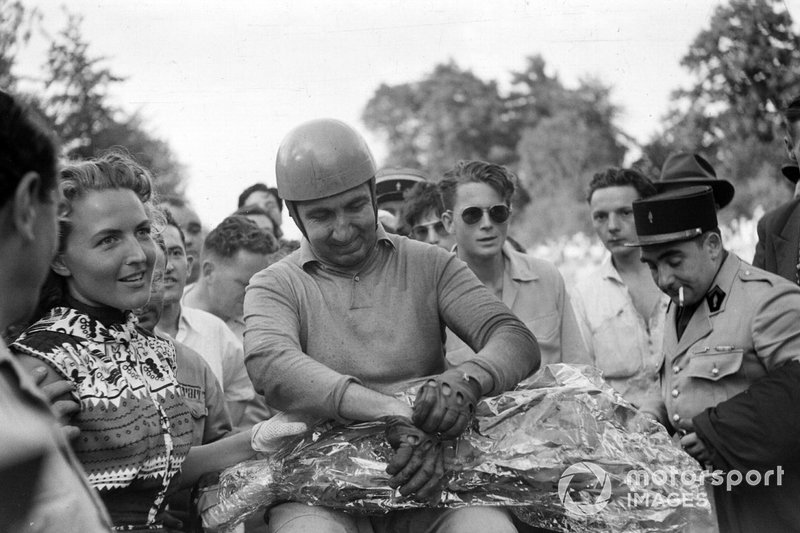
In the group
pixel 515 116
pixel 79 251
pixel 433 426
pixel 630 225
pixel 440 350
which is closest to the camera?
pixel 433 426

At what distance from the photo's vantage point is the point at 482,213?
15.4ft

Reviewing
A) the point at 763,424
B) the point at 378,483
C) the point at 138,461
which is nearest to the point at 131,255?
the point at 138,461

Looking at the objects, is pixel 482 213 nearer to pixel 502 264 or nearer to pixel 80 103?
pixel 502 264

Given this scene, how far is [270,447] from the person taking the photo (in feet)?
10.0

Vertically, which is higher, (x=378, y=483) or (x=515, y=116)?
(x=515, y=116)

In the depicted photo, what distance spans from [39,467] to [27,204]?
17.3 inches

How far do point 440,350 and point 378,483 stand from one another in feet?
2.03

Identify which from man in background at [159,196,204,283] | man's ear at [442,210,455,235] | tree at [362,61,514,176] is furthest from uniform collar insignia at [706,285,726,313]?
tree at [362,61,514,176]

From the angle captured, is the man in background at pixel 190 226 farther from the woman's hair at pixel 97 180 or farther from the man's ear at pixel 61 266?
the man's ear at pixel 61 266

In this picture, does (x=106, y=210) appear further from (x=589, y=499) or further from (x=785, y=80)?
(x=785, y=80)

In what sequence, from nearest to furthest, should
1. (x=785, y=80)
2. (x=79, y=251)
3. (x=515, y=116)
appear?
1. (x=79, y=251)
2. (x=785, y=80)
3. (x=515, y=116)

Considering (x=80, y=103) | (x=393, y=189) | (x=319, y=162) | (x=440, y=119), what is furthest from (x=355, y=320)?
(x=440, y=119)

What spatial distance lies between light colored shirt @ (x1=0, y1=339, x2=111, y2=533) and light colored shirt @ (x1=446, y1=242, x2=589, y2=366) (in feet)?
9.55

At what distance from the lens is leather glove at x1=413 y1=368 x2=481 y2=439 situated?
2.70m
